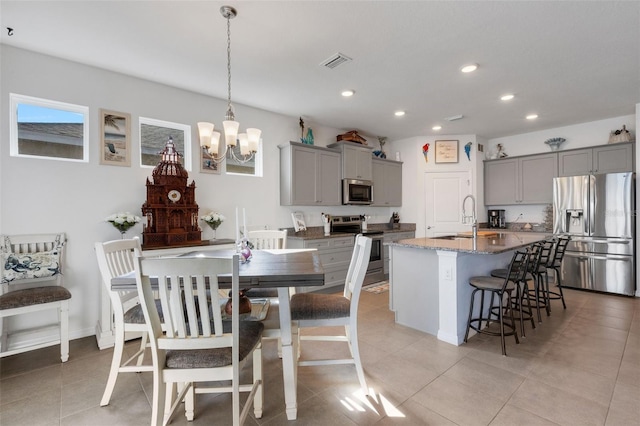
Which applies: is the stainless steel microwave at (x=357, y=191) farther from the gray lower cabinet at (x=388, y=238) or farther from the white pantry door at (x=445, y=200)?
the white pantry door at (x=445, y=200)

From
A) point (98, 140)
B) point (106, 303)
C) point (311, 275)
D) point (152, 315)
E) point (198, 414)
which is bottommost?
point (198, 414)

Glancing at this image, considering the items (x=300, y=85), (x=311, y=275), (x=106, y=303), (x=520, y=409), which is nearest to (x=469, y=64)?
(x=300, y=85)

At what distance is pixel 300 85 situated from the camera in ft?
11.4

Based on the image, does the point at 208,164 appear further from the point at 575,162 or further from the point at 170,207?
the point at 575,162

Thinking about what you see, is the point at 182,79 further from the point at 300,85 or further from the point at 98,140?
the point at 300,85

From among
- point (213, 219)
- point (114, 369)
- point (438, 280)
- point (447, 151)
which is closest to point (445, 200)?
point (447, 151)

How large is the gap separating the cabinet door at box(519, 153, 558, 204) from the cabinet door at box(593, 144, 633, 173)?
54 centimetres

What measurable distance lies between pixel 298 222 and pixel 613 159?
16.7ft

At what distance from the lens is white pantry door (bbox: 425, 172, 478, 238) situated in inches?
226

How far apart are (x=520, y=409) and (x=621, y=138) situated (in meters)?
4.97

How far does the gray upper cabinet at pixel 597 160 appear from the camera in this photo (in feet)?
14.6

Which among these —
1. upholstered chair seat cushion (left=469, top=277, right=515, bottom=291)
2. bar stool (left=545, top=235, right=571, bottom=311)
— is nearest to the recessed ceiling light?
upholstered chair seat cushion (left=469, top=277, right=515, bottom=291)

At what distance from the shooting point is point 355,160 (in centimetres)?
522

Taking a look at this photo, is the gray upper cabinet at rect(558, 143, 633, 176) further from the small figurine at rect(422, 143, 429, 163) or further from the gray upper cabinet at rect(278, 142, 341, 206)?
the gray upper cabinet at rect(278, 142, 341, 206)
